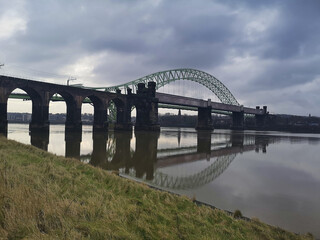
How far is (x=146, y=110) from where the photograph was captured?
244 ft

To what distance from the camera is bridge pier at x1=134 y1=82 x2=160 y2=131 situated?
73812 mm

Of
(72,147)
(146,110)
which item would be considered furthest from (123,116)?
(72,147)

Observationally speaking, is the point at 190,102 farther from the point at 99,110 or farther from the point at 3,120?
the point at 3,120

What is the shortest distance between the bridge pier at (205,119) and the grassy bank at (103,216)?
9870cm

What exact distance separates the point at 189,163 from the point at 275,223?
→ 12.3 metres

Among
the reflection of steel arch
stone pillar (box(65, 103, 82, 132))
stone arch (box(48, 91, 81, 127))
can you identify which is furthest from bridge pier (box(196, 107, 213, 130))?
the reflection of steel arch

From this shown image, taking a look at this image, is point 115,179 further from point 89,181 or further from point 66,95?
point 66,95

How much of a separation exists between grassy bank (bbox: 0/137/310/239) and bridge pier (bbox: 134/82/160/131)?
64679mm

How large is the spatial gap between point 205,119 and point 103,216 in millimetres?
102684

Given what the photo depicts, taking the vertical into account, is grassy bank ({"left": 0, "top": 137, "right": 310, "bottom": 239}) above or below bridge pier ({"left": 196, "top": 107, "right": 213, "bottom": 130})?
below

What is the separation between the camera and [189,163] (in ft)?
65.9

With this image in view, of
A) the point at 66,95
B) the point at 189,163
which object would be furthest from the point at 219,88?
the point at 189,163

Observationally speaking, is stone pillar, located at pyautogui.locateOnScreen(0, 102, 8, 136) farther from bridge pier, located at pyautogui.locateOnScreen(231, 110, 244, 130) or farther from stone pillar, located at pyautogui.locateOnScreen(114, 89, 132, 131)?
bridge pier, located at pyautogui.locateOnScreen(231, 110, 244, 130)

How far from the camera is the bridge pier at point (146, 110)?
73.8 m
